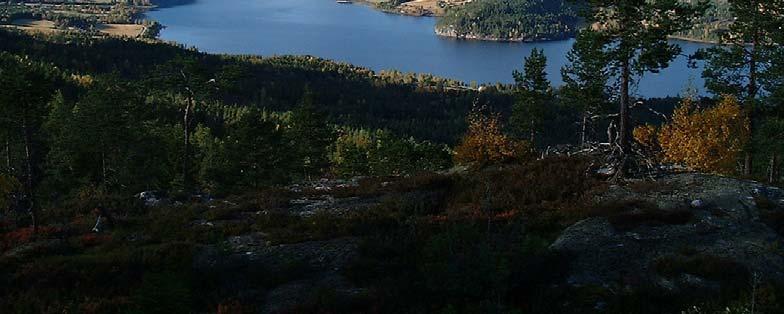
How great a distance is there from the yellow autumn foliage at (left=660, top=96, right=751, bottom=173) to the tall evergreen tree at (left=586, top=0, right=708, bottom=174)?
1355 centimetres

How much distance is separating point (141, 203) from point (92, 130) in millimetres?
18627

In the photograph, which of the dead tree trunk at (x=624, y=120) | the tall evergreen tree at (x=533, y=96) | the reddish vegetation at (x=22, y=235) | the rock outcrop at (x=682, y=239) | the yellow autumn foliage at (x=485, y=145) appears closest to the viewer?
the rock outcrop at (x=682, y=239)

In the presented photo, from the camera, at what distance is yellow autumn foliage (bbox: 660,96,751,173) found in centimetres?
4112

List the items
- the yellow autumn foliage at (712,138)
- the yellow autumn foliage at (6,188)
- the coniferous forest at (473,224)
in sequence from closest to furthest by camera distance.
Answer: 1. the coniferous forest at (473,224)
2. the yellow autumn foliage at (6,188)
3. the yellow autumn foliage at (712,138)

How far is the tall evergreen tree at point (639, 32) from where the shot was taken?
27.9 m

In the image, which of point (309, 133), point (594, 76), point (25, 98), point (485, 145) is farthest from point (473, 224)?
point (309, 133)

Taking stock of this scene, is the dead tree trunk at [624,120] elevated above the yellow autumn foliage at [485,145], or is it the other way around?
the dead tree trunk at [624,120]

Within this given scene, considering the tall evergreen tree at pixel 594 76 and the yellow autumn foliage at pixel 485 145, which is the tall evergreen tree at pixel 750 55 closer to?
the tall evergreen tree at pixel 594 76

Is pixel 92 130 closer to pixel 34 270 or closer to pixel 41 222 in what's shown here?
pixel 41 222

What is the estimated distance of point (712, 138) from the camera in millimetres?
41531

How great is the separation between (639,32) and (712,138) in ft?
57.2

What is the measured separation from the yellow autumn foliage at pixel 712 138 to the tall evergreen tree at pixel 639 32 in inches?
534

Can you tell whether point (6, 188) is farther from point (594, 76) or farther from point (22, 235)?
point (594, 76)

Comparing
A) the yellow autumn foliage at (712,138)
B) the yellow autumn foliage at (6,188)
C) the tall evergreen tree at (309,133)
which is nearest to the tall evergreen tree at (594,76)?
the yellow autumn foliage at (712,138)
